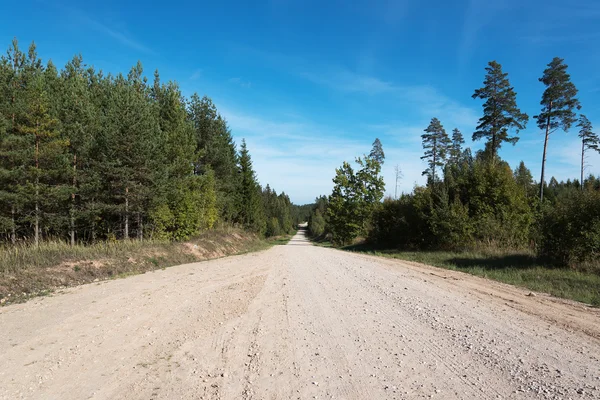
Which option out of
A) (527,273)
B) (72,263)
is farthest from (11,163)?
(527,273)

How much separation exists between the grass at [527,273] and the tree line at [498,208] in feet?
2.96

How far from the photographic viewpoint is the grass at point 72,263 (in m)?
9.50

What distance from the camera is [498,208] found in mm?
21828

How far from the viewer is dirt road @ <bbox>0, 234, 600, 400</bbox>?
3830mm

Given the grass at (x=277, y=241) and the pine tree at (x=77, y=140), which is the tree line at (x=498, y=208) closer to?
the grass at (x=277, y=241)

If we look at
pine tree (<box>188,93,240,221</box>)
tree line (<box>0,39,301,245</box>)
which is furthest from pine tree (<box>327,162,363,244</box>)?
tree line (<box>0,39,301,245</box>)

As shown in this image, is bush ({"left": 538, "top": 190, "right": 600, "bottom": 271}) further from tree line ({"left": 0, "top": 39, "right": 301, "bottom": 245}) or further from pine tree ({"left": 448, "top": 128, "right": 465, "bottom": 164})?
pine tree ({"left": 448, "top": 128, "right": 465, "bottom": 164})

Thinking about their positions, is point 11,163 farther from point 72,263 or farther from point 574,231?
point 574,231

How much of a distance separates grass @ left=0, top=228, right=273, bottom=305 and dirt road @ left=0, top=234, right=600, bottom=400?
5.32 ft

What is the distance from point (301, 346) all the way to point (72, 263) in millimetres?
10724

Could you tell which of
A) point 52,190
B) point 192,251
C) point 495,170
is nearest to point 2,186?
point 52,190

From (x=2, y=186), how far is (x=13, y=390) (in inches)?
693

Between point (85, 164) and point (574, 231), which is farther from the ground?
point (85, 164)

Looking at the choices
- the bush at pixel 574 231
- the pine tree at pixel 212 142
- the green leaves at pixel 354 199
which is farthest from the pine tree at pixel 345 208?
the bush at pixel 574 231
